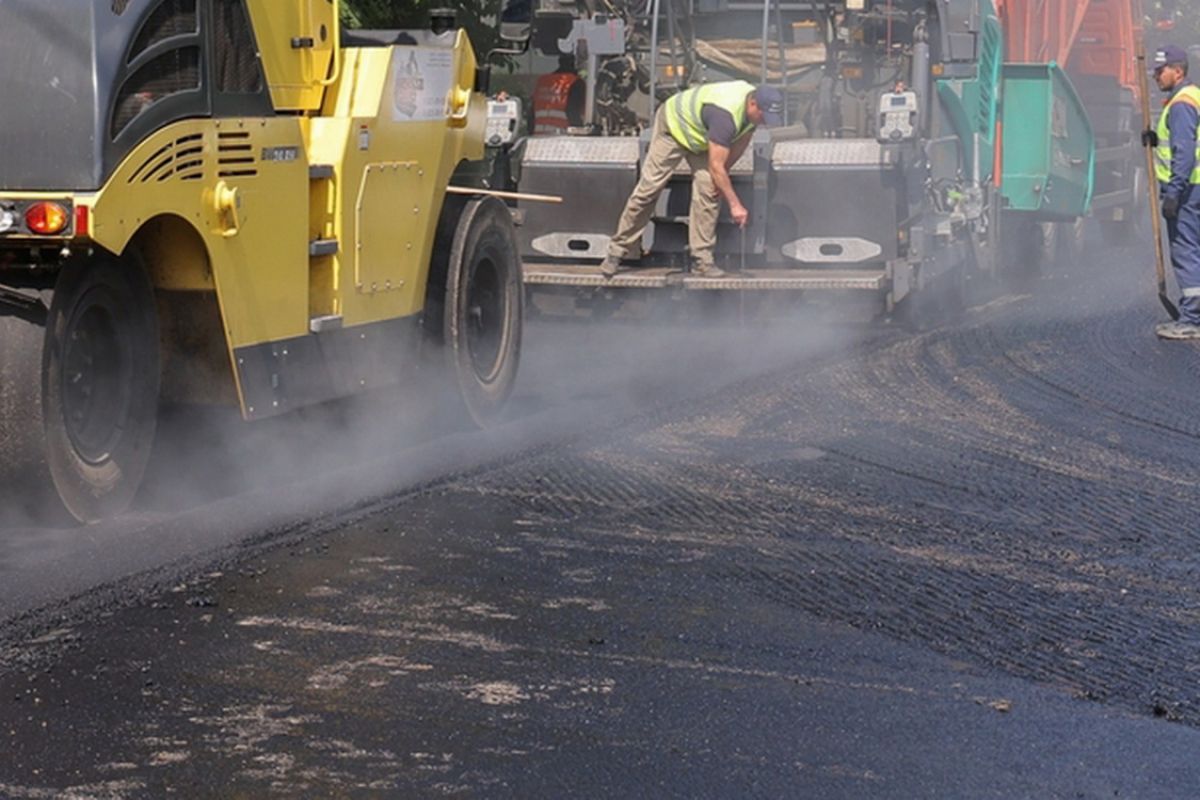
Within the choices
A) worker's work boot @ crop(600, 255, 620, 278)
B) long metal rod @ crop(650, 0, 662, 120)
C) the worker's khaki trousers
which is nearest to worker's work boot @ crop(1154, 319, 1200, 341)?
the worker's khaki trousers

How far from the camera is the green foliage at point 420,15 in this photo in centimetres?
1162

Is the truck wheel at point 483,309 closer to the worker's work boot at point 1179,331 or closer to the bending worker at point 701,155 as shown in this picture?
the bending worker at point 701,155

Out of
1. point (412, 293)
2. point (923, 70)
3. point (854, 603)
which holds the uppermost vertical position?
point (923, 70)

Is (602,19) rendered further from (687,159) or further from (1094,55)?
(1094,55)

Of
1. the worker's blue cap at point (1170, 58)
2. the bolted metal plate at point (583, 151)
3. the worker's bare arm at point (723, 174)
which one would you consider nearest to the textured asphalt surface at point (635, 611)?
the worker's bare arm at point (723, 174)

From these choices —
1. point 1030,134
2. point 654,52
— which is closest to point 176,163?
point 654,52

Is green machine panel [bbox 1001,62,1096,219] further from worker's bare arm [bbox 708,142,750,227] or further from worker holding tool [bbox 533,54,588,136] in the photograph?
worker's bare arm [bbox 708,142,750,227]

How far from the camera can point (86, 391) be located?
21.9ft

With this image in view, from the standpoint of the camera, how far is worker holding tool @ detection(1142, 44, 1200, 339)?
12320mm

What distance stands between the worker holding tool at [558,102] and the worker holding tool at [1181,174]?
3732 millimetres

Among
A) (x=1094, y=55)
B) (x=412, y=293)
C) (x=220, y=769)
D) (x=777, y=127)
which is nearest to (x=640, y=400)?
(x=412, y=293)

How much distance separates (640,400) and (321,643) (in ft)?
15.1

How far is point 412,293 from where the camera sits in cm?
847

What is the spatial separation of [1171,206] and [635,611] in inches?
309
